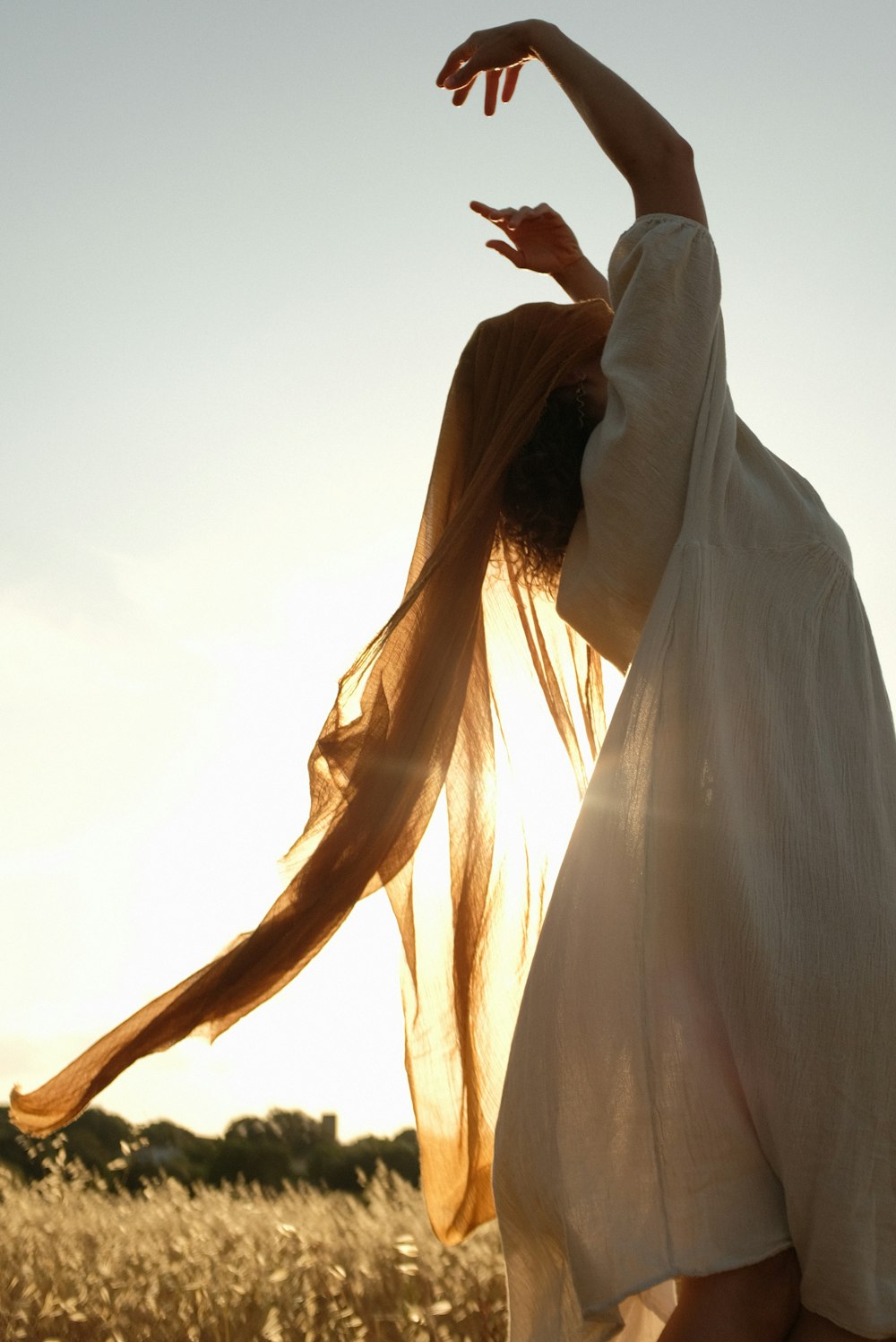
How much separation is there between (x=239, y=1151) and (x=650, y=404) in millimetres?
7033

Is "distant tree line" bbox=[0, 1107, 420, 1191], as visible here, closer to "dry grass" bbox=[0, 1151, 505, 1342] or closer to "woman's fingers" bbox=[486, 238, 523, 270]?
"dry grass" bbox=[0, 1151, 505, 1342]

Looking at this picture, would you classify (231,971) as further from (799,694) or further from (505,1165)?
(799,694)

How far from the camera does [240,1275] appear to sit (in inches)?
133

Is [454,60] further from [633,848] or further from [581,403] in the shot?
[633,848]

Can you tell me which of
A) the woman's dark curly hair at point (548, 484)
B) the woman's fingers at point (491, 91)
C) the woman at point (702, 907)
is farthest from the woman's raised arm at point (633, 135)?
the woman's dark curly hair at point (548, 484)

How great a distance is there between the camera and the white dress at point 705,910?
1.77 meters

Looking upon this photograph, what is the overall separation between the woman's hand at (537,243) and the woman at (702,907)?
63 cm

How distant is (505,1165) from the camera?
1.89 m

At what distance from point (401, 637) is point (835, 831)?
0.81m

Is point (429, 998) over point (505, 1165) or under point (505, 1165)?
over

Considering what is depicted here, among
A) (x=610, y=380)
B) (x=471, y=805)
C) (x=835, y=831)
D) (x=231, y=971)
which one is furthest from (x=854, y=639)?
(x=231, y=971)

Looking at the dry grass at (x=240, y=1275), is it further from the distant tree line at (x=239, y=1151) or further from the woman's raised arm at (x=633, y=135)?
A: the woman's raised arm at (x=633, y=135)

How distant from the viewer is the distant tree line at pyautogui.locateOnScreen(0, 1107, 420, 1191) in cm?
628

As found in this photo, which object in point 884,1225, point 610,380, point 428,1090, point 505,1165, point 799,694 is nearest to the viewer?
point 884,1225
